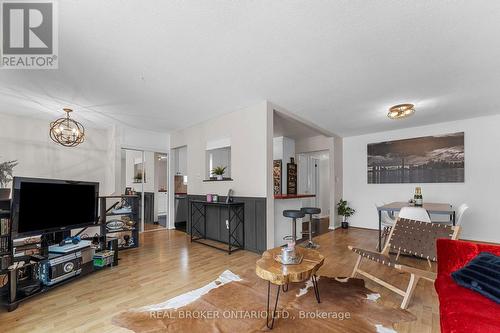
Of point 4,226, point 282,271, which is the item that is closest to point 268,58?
point 282,271

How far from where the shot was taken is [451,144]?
4902 mm

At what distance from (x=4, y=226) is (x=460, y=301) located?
389cm

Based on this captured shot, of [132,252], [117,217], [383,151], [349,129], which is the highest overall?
[349,129]

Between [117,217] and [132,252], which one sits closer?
[132,252]

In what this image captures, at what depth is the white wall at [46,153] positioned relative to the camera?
4316 millimetres

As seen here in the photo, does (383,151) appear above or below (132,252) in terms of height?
above

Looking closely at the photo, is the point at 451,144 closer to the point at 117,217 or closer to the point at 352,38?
the point at 352,38

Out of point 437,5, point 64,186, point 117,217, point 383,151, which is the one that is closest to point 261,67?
point 437,5

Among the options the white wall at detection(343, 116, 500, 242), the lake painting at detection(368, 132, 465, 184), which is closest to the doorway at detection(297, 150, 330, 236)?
the lake painting at detection(368, 132, 465, 184)

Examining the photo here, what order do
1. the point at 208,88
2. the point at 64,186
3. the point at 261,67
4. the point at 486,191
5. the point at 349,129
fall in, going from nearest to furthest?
the point at 261,67
the point at 64,186
the point at 208,88
the point at 486,191
the point at 349,129

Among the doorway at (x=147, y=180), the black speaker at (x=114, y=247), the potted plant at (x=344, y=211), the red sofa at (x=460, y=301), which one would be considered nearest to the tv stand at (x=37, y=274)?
the black speaker at (x=114, y=247)

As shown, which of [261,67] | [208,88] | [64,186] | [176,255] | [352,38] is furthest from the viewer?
[176,255]

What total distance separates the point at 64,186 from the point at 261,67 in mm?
2872

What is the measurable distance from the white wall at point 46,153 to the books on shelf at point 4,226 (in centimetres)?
301
